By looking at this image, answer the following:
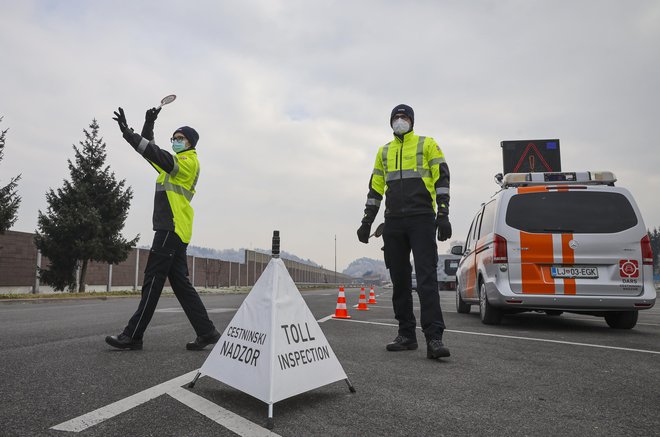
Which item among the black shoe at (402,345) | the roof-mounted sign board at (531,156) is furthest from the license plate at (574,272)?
the roof-mounted sign board at (531,156)

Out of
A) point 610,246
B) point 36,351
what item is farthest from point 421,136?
point 36,351

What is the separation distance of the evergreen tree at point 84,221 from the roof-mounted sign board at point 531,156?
55.3 feet

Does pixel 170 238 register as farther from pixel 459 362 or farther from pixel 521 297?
pixel 521 297

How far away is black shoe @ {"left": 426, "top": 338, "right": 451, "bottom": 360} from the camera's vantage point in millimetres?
4012

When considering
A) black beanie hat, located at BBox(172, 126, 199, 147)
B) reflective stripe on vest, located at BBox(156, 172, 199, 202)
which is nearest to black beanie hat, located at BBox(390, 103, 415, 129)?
black beanie hat, located at BBox(172, 126, 199, 147)

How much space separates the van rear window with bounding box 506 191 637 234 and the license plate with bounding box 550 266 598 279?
0.47 meters

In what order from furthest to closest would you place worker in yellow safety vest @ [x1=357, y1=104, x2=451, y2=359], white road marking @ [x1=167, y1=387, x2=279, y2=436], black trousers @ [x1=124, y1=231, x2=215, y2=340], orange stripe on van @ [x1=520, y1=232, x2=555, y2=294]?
orange stripe on van @ [x1=520, y1=232, x2=555, y2=294] → worker in yellow safety vest @ [x1=357, y1=104, x2=451, y2=359] → black trousers @ [x1=124, y1=231, x2=215, y2=340] → white road marking @ [x1=167, y1=387, x2=279, y2=436]

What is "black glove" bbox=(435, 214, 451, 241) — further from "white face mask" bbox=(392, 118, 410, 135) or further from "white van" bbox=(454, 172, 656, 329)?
"white van" bbox=(454, 172, 656, 329)

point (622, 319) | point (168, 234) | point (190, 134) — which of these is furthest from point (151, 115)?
point (622, 319)

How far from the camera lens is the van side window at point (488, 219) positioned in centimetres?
730

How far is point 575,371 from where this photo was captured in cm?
368

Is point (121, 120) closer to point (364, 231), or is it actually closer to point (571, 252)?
point (364, 231)

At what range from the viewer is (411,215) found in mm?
4602

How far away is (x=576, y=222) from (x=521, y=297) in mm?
1234
